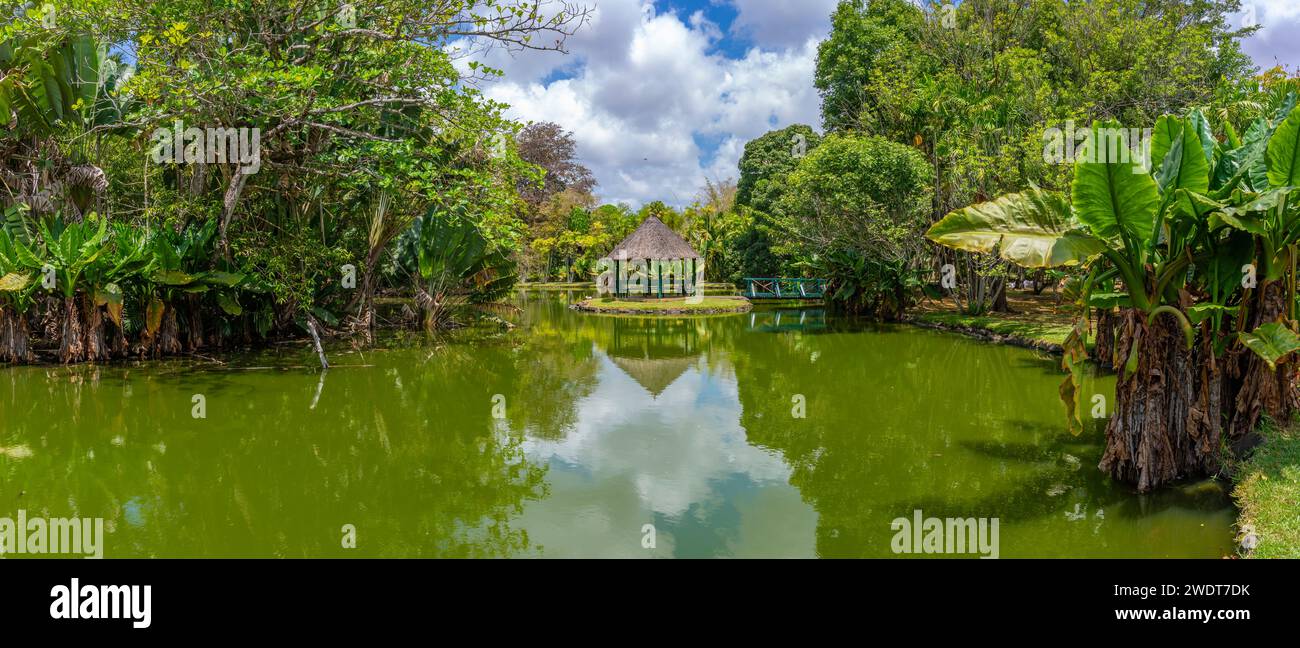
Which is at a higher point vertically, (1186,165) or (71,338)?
(1186,165)

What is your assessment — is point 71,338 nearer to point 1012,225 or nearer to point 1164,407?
point 1012,225

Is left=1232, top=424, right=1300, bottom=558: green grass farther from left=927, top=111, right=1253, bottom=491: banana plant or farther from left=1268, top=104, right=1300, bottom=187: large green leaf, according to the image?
left=1268, top=104, right=1300, bottom=187: large green leaf

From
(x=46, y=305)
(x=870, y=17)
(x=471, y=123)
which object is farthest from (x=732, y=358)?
(x=870, y=17)

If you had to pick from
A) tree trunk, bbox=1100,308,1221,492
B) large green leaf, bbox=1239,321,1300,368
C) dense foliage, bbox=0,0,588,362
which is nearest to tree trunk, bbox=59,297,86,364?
dense foliage, bbox=0,0,588,362

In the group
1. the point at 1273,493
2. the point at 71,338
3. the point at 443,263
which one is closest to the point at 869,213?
the point at 443,263

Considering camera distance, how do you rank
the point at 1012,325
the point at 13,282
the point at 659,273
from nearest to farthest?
the point at 13,282
the point at 1012,325
the point at 659,273

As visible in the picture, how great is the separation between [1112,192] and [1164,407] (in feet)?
5.32

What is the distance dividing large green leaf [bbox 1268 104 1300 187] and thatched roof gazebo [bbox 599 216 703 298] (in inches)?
866

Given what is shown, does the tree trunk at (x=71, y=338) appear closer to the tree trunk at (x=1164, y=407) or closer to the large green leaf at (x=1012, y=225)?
the large green leaf at (x=1012, y=225)

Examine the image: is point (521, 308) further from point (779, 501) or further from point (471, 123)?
point (779, 501)

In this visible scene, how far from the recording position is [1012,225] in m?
5.25

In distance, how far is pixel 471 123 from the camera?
399 inches

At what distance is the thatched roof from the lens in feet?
86.2

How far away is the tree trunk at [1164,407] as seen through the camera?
15.6 ft
